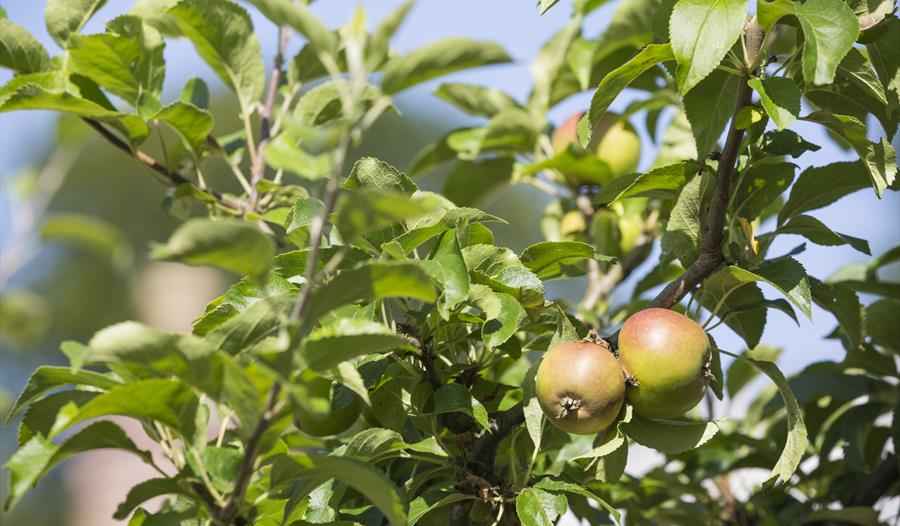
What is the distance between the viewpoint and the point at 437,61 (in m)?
0.79

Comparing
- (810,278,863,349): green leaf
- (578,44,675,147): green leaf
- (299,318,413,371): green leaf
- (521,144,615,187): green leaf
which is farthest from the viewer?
(521,144,615,187): green leaf

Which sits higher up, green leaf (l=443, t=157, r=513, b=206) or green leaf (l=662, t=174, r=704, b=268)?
green leaf (l=662, t=174, r=704, b=268)

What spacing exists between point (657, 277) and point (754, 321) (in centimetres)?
34

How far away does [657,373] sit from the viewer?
1078mm

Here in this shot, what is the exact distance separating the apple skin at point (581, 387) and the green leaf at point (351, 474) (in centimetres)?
25

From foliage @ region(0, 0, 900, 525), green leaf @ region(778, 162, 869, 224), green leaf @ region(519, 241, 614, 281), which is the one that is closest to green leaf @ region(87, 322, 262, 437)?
foliage @ region(0, 0, 900, 525)

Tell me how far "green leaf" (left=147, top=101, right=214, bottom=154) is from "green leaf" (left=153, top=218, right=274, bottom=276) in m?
0.71

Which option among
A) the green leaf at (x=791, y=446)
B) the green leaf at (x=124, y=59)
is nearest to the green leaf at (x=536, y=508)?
the green leaf at (x=791, y=446)

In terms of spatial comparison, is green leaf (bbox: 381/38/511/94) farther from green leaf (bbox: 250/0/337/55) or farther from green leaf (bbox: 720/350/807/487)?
green leaf (bbox: 720/350/807/487)

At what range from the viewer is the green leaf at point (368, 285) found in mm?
796

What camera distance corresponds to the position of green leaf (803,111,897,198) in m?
1.11

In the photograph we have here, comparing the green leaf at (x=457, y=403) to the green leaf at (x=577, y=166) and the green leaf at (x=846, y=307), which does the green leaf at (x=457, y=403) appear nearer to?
the green leaf at (x=846, y=307)

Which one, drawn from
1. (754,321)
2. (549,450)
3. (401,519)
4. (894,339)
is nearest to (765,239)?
(754,321)

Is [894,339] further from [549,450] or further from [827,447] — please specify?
[549,450]
